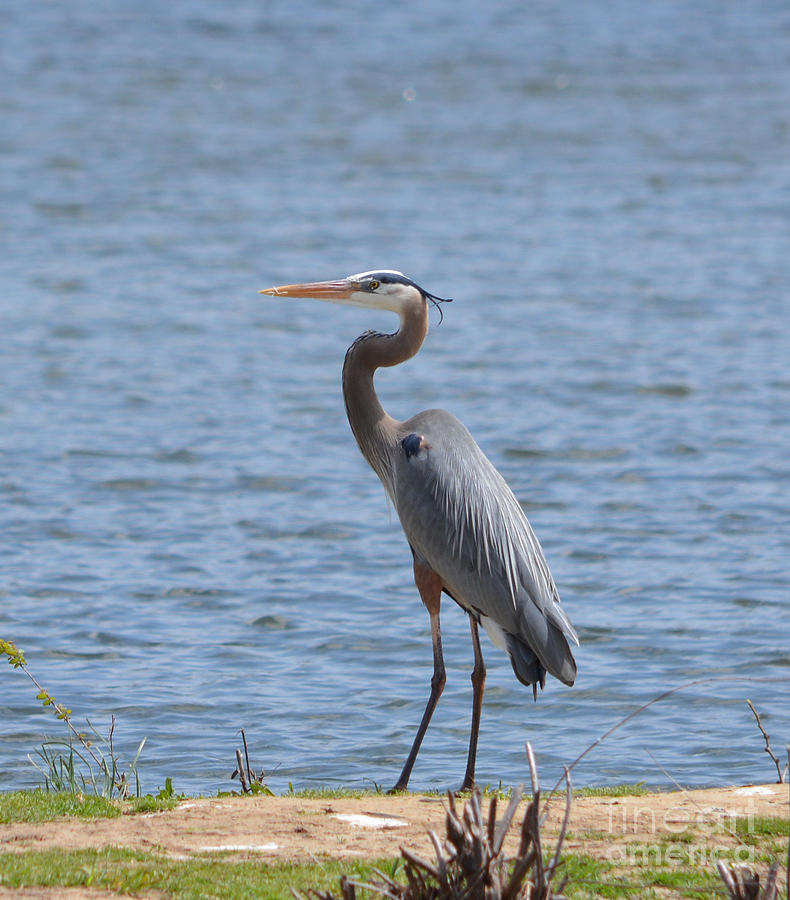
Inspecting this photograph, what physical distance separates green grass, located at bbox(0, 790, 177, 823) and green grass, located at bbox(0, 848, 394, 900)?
0.57m

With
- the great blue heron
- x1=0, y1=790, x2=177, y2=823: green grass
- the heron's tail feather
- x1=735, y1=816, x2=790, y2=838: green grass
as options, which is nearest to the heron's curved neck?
the great blue heron

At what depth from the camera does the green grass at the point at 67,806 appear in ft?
20.2

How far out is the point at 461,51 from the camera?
1419 inches

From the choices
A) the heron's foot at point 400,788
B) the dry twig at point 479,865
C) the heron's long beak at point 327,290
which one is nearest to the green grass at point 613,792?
the heron's foot at point 400,788

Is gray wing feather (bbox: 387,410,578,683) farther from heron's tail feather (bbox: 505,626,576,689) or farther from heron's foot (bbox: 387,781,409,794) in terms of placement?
heron's foot (bbox: 387,781,409,794)

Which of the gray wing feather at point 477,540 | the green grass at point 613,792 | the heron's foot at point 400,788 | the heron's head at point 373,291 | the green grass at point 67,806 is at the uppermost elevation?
the heron's head at point 373,291

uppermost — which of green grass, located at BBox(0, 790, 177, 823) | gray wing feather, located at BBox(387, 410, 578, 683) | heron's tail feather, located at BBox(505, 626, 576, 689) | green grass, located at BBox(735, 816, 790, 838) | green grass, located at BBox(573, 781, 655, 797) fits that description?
gray wing feather, located at BBox(387, 410, 578, 683)

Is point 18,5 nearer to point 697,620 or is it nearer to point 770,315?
point 770,315

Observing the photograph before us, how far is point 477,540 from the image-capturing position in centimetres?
705

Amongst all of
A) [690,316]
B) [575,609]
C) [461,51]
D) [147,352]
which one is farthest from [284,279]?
[461,51]

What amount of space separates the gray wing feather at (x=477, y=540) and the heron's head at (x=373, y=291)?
55cm

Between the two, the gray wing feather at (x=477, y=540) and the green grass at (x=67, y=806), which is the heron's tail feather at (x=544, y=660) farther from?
the green grass at (x=67, y=806)

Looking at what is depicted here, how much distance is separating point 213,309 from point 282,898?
14.3m

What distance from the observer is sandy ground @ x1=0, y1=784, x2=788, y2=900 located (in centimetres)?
568
